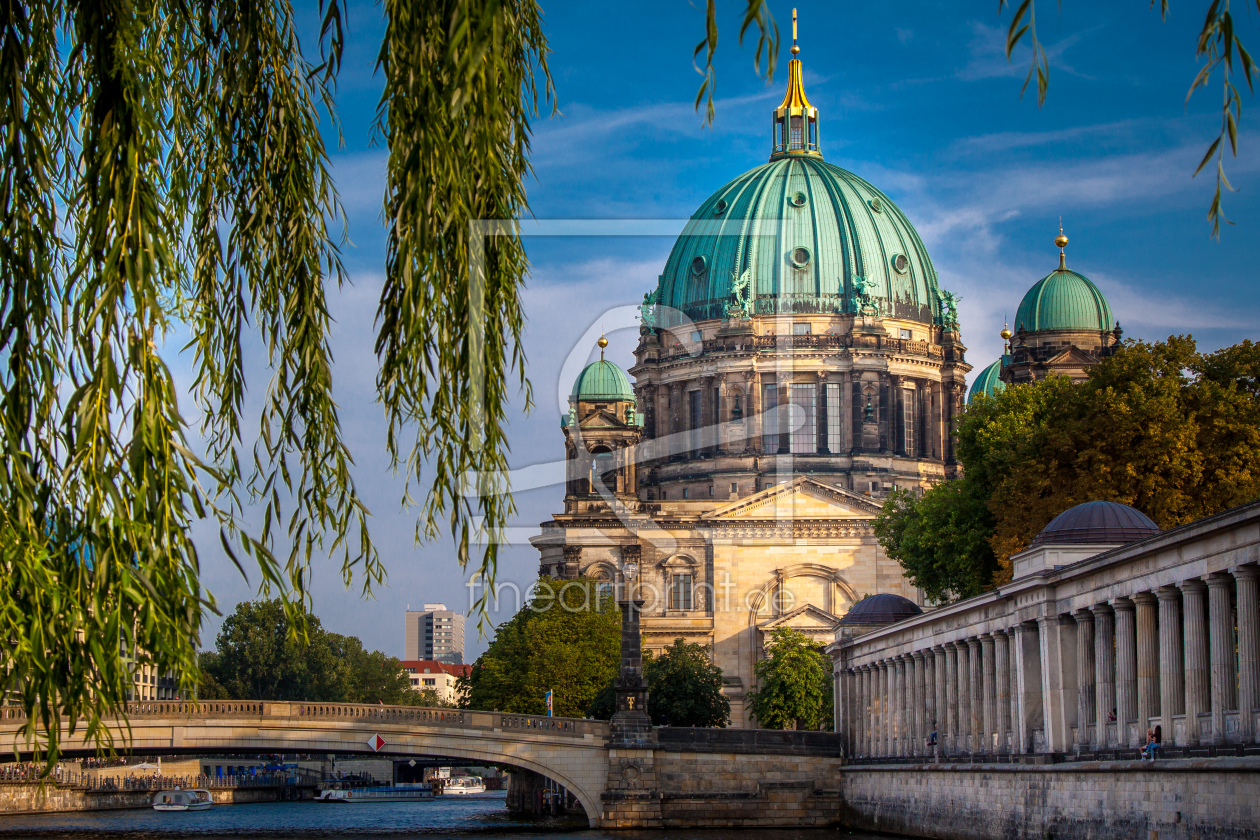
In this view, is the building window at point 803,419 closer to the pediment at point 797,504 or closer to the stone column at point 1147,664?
the pediment at point 797,504

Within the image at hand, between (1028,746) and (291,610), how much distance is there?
2872 cm

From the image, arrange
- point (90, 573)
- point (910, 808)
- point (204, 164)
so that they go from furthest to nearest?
point (910, 808) < point (204, 164) < point (90, 573)

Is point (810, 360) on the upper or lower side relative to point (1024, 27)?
upper

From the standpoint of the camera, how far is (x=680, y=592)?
8969 centimetres

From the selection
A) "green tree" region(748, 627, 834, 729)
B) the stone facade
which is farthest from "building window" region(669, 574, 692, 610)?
"green tree" region(748, 627, 834, 729)

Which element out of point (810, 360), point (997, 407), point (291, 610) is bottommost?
point (291, 610)

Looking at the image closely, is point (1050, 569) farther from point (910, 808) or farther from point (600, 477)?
point (600, 477)

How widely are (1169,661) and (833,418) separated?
222 feet

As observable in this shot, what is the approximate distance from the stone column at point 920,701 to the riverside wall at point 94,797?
37403 millimetres

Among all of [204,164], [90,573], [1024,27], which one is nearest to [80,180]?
[204,164]

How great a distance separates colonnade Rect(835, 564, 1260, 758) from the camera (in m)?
27.6

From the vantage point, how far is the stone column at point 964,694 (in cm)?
4172

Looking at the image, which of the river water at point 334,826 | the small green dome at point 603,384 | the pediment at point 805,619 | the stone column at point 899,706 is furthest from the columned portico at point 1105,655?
the small green dome at point 603,384

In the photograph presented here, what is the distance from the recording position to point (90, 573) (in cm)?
954
